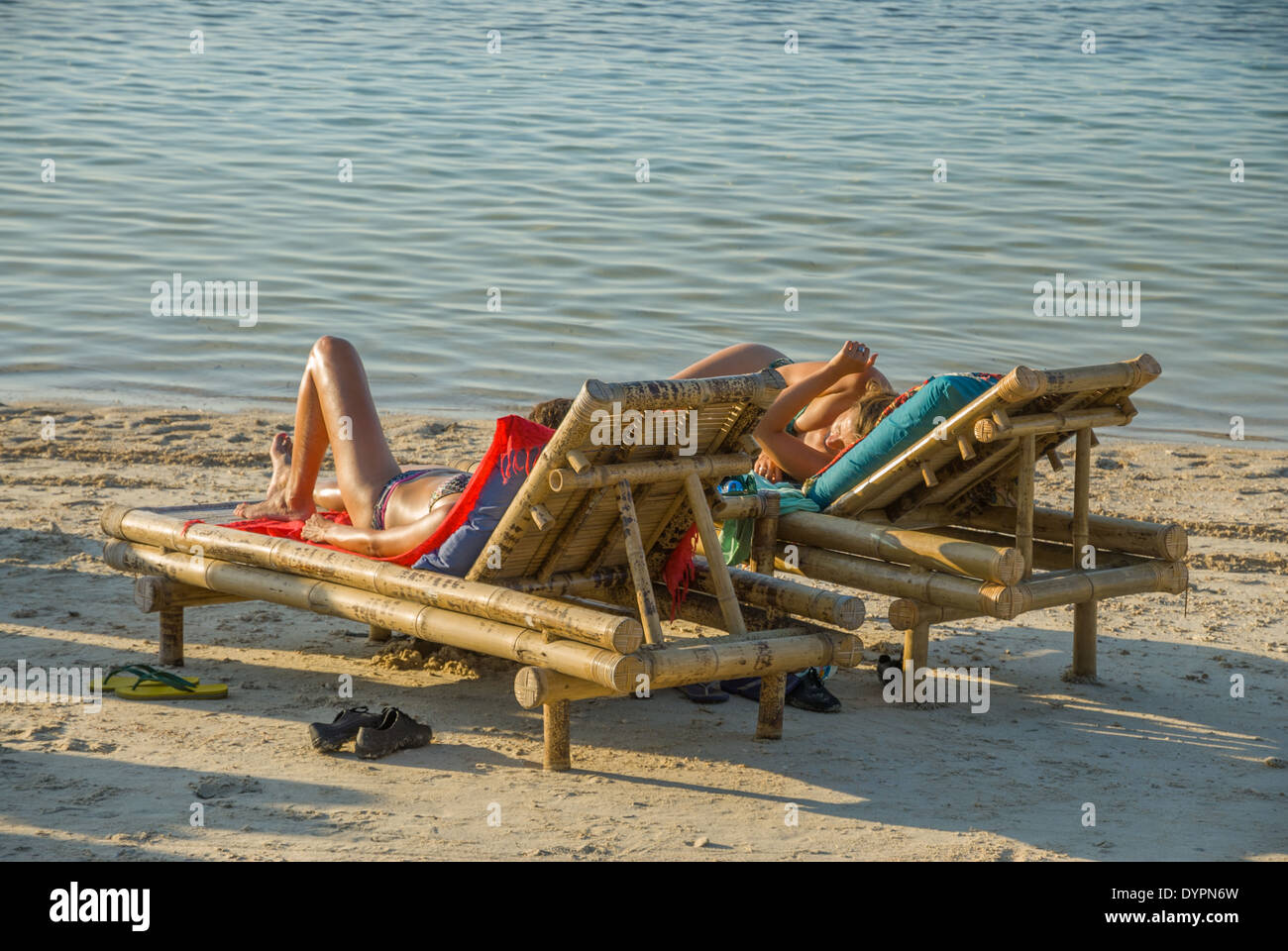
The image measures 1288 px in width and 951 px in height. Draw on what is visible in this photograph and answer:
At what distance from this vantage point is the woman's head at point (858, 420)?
606 cm

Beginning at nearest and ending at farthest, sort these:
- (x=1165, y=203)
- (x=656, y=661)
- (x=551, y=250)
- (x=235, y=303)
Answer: (x=656, y=661), (x=235, y=303), (x=551, y=250), (x=1165, y=203)

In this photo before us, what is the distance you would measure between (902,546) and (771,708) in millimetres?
891

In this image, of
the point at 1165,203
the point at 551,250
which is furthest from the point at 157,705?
the point at 1165,203

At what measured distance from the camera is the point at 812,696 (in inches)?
203

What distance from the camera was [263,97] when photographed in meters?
23.1

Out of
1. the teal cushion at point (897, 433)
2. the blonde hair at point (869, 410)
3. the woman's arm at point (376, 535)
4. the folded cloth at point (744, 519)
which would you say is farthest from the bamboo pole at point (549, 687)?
the blonde hair at point (869, 410)

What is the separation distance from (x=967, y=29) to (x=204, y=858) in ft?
94.8

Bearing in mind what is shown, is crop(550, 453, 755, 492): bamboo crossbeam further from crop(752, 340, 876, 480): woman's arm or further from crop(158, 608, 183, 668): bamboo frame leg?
crop(158, 608, 183, 668): bamboo frame leg

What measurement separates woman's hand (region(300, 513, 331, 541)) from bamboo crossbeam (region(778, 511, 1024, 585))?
5.35ft

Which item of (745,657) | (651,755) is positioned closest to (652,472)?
(745,657)

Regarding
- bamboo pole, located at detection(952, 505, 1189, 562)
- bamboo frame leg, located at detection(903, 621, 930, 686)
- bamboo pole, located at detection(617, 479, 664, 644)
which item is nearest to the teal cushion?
bamboo pole, located at detection(952, 505, 1189, 562)

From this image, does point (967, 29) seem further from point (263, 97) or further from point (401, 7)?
point (263, 97)

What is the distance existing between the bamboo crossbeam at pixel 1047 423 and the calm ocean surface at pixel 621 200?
4993 mm

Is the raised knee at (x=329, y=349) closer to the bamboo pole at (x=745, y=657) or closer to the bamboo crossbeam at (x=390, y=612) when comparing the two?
the bamboo crossbeam at (x=390, y=612)
